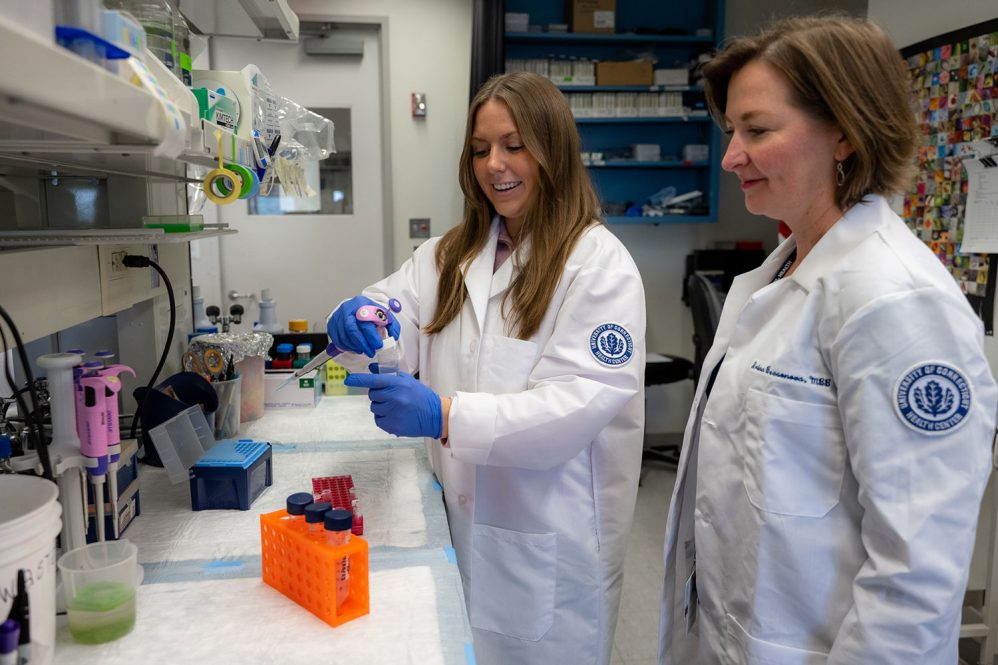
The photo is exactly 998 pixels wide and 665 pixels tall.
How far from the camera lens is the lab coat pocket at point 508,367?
1.37m

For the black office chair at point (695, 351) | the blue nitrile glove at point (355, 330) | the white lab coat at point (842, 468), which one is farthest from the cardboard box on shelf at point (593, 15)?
the white lab coat at point (842, 468)

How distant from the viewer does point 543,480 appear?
1357 mm

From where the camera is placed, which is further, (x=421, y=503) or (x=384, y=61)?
(x=384, y=61)

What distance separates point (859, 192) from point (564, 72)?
2.86m

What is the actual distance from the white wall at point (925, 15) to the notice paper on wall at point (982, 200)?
43 centimetres

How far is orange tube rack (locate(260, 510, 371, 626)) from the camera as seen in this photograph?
917 mm

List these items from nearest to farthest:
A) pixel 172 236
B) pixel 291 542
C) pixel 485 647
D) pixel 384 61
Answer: pixel 291 542, pixel 172 236, pixel 485 647, pixel 384 61

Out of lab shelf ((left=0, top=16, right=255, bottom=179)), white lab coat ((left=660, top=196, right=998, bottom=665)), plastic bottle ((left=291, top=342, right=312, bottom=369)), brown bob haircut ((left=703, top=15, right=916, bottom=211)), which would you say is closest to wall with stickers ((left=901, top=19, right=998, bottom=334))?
brown bob haircut ((left=703, top=15, right=916, bottom=211))

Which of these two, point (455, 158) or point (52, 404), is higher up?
point (455, 158)

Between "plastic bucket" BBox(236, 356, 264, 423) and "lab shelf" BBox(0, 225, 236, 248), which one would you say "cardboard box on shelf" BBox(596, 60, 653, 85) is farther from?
"lab shelf" BBox(0, 225, 236, 248)

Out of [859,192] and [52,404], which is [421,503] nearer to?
[52,404]

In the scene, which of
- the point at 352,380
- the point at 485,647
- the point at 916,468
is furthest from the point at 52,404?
the point at 916,468

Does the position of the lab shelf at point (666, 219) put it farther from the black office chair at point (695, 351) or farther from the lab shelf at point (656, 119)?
the lab shelf at point (656, 119)

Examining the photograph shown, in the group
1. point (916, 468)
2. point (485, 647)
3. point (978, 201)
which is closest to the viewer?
point (916, 468)
